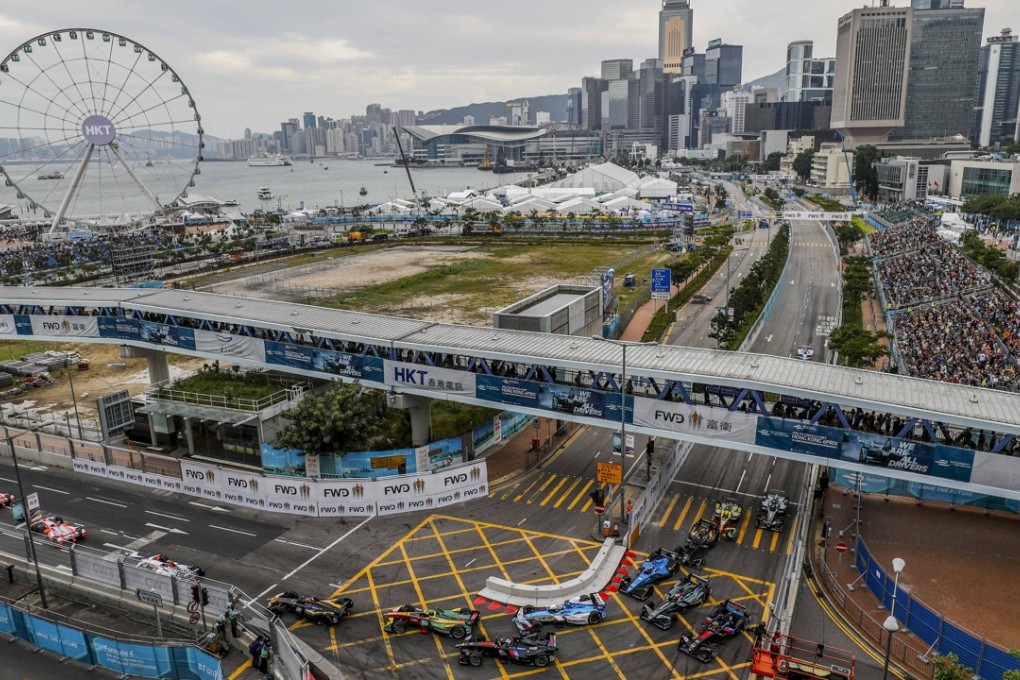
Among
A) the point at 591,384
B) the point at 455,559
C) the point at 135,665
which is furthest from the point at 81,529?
the point at 591,384

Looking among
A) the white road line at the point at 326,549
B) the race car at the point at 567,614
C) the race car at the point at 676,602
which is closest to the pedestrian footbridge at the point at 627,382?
the race car at the point at 676,602

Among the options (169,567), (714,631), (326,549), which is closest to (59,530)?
(169,567)

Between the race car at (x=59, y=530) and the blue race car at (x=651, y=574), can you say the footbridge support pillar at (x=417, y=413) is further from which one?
the race car at (x=59, y=530)

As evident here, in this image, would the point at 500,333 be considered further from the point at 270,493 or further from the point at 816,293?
the point at 816,293

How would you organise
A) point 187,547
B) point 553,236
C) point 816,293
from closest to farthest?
1. point 187,547
2. point 816,293
3. point 553,236

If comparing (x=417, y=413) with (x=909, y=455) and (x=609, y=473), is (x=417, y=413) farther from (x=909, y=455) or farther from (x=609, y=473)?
(x=909, y=455)

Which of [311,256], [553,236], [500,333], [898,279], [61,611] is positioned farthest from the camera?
[553,236]

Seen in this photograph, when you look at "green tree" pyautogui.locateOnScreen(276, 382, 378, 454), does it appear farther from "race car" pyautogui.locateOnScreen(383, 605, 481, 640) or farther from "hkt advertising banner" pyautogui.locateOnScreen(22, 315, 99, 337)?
"hkt advertising banner" pyautogui.locateOnScreen(22, 315, 99, 337)
